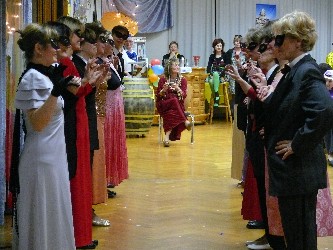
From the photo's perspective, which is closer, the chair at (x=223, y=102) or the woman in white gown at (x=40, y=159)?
the woman in white gown at (x=40, y=159)

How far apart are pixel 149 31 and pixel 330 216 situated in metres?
10.1

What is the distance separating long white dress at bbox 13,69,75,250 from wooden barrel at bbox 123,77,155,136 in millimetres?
6002

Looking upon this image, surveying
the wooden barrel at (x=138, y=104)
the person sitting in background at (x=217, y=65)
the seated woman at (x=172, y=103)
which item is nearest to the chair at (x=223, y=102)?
the person sitting in background at (x=217, y=65)

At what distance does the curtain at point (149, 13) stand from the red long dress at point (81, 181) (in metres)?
9.01

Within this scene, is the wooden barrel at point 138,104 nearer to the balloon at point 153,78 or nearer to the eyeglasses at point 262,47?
the balloon at point 153,78

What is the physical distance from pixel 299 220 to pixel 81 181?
4.56 ft

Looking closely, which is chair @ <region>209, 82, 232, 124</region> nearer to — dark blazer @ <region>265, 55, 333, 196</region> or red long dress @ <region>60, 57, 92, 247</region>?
red long dress @ <region>60, 57, 92, 247</region>

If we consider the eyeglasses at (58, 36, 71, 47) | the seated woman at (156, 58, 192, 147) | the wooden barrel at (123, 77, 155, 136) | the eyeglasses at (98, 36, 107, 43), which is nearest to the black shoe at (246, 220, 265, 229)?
the eyeglasses at (98, 36, 107, 43)

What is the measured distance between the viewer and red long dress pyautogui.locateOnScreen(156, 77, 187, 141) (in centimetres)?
873

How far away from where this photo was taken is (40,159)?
3070 mm

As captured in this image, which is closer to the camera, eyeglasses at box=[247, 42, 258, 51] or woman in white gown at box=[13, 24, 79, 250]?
woman in white gown at box=[13, 24, 79, 250]

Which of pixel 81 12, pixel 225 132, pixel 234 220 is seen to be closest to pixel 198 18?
pixel 225 132

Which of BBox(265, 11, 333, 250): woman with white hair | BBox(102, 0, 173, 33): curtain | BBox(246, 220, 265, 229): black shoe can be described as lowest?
BBox(246, 220, 265, 229): black shoe

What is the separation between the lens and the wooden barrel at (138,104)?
9.16m
